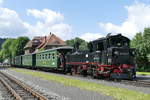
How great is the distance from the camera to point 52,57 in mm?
37094

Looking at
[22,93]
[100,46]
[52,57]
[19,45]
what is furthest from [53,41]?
[22,93]

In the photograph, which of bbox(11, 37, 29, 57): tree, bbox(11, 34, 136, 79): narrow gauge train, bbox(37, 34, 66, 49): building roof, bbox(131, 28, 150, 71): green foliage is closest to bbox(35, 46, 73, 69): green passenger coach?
bbox(11, 34, 136, 79): narrow gauge train

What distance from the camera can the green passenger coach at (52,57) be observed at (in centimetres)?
3475

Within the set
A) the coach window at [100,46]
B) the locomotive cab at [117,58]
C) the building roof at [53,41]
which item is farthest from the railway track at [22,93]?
the building roof at [53,41]

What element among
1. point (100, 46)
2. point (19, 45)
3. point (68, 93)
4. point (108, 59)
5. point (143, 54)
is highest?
point (19, 45)

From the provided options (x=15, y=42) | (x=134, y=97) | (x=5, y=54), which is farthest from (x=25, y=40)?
(x=134, y=97)

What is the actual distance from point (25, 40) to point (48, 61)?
339 ft

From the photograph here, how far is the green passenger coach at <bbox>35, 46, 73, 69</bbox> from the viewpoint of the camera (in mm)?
34750

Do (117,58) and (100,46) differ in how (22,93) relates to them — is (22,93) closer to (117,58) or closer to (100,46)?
(117,58)

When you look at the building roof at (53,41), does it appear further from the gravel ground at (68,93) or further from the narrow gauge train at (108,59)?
the gravel ground at (68,93)

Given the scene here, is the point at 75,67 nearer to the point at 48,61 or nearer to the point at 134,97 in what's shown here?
the point at 48,61

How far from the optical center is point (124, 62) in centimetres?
2227

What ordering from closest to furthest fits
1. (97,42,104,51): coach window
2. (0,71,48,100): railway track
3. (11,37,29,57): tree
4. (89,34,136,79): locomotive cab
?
(0,71,48,100): railway track < (89,34,136,79): locomotive cab < (97,42,104,51): coach window < (11,37,29,57): tree

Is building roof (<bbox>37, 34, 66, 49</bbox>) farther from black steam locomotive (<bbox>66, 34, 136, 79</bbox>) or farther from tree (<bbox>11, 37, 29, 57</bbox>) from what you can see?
black steam locomotive (<bbox>66, 34, 136, 79</bbox>)
